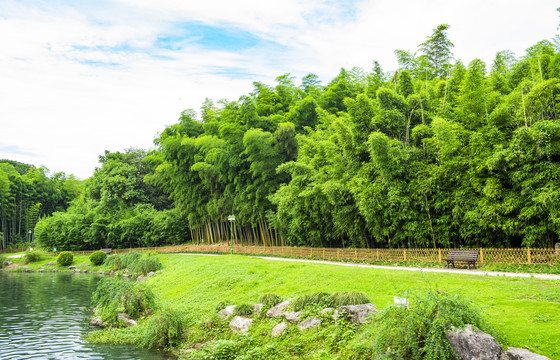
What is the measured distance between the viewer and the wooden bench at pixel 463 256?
1276 cm

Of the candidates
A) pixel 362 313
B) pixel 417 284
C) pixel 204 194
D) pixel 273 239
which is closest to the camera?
pixel 362 313

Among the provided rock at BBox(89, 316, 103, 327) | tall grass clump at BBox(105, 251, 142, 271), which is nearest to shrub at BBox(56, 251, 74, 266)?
tall grass clump at BBox(105, 251, 142, 271)

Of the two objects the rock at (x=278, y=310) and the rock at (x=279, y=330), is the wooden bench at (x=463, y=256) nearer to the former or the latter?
the rock at (x=278, y=310)

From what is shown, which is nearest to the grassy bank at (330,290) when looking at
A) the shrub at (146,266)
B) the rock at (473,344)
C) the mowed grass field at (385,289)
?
the mowed grass field at (385,289)

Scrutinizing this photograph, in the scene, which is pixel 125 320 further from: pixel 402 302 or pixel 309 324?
pixel 402 302

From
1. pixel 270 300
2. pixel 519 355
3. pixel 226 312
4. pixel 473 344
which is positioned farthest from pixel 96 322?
pixel 519 355

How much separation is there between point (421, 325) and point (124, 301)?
30.9 ft

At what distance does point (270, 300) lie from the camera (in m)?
9.11

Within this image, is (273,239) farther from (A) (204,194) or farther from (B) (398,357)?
(B) (398,357)

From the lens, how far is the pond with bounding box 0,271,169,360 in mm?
9117

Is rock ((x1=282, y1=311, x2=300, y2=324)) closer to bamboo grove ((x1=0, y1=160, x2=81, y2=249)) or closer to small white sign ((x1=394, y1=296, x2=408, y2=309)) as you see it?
small white sign ((x1=394, y1=296, x2=408, y2=309))

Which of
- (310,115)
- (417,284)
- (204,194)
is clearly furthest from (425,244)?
(204,194)

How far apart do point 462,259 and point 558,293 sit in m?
5.57

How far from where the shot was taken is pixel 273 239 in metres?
28.8
